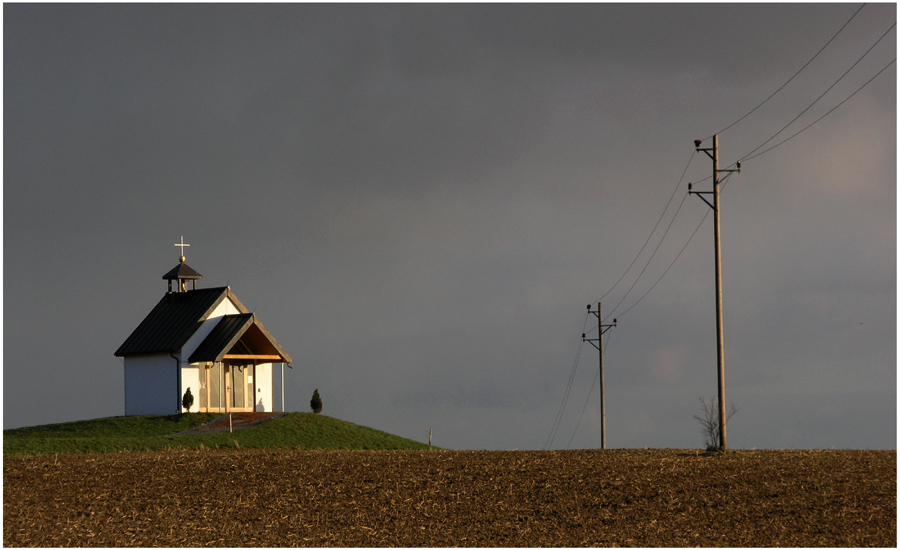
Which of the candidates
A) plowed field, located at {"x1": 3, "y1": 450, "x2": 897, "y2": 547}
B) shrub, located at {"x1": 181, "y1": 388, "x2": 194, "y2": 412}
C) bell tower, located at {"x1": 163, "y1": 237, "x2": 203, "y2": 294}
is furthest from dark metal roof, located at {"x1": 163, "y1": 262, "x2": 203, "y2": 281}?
plowed field, located at {"x1": 3, "y1": 450, "x2": 897, "y2": 547}

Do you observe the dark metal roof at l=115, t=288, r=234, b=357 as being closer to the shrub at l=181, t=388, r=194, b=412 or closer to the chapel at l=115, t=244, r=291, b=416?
the chapel at l=115, t=244, r=291, b=416

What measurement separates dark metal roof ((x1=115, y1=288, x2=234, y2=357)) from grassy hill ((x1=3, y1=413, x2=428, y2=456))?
12.0ft

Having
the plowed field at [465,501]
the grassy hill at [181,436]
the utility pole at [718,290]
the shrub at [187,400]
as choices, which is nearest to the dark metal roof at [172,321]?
the shrub at [187,400]

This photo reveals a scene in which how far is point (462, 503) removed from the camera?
59.4ft

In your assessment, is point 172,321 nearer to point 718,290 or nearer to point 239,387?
point 239,387

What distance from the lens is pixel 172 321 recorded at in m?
43.2

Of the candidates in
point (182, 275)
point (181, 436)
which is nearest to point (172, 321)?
point (182, 275)

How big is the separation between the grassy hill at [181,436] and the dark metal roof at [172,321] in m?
3.65

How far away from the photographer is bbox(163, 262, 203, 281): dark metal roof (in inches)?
1774

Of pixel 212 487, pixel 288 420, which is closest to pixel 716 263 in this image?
pixel 212 487

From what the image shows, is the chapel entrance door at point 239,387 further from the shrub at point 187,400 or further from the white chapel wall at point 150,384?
the white chapel wall at point 150,384

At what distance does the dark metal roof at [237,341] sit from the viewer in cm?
4041

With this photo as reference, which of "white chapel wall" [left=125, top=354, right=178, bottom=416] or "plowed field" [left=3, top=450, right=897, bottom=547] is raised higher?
"white chapel wall" [left=125, top=354, right=178, bottom=416]

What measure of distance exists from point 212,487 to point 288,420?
1738 cm
